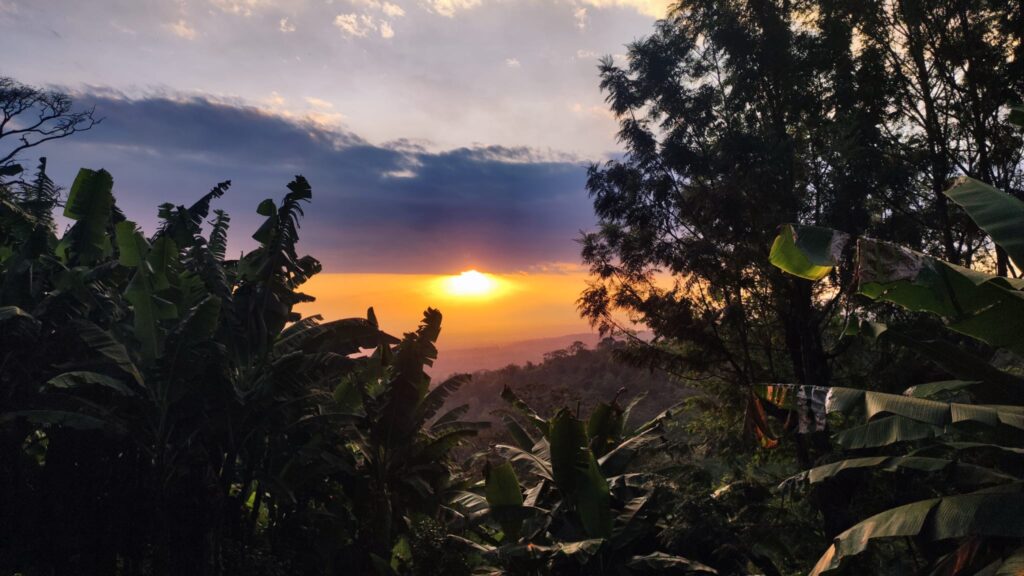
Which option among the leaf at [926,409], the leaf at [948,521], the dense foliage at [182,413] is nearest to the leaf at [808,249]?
the leaf at [926,409]

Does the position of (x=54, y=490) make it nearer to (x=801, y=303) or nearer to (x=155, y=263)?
(x=155, y=263)

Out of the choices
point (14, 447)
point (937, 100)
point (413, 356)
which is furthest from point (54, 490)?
point (937, 100)

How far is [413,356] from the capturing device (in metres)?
11.7

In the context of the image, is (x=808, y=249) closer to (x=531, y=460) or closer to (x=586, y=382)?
(x=531, y=460)

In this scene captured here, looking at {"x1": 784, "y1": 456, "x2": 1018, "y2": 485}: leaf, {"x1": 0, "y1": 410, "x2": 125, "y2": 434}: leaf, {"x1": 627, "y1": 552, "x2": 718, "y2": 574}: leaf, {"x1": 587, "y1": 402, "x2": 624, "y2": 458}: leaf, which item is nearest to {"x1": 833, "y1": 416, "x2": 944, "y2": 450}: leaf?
{"x1": 784, "y1": 456, "x2": 1018, "y2": 485}: leaf

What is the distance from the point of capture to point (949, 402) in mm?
6398

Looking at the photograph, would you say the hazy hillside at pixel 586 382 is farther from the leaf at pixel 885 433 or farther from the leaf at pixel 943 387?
the leaf at pixel 885 433

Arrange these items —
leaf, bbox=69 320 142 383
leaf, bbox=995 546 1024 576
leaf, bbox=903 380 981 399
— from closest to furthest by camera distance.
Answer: leaf, bbox=995 546 1024 576 < leaf, bbox=903 380 981 399 < leaf, bbox=69 320 142 383

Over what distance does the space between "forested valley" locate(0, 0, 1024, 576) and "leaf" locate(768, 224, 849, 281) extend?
0.12ft

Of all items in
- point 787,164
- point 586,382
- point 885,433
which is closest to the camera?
point 885,433

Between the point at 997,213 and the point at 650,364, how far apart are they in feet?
42.6

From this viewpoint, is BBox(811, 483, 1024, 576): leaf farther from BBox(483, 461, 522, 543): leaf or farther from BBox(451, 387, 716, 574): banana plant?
BBox(483, 461, 522, 543): leaf

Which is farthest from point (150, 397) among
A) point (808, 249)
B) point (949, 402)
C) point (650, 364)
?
point (650, 364)

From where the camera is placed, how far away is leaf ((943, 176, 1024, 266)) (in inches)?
245
